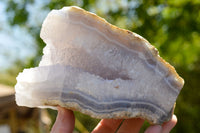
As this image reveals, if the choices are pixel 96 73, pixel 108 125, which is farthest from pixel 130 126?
pixel 96 73

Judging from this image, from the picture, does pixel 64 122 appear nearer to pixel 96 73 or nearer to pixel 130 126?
pixel 96 73

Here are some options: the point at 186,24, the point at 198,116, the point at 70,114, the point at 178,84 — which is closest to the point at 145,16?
the point at 186,24

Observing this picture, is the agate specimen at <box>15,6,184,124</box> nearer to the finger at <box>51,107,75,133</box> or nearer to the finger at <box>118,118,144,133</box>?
the finger at <box>51,107,75,133</box>

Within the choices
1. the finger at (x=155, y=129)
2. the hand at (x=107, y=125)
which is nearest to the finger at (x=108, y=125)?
the hand at (x=107, y=125)

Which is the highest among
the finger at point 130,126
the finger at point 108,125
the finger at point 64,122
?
the finger at point 64,122

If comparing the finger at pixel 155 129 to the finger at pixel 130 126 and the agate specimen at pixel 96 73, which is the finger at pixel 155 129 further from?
the finger at pixel 130 126

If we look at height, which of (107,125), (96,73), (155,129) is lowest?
(107,125)

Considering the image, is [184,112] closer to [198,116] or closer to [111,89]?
[198,116]
